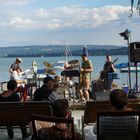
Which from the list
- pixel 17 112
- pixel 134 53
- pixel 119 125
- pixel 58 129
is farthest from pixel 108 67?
pixel 58 129

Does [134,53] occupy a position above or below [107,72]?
above

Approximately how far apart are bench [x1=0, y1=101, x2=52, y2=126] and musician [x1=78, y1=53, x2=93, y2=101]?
23.8 feet

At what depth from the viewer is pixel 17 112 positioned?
7676 mm

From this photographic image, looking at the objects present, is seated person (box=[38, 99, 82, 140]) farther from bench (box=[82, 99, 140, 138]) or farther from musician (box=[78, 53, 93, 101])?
musician (box=[78, 53, 93, 101])

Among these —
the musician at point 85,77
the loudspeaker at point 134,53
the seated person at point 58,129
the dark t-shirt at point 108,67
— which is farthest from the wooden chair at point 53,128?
the dark t-shirt at point 108,67

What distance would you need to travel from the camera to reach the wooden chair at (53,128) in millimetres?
5529

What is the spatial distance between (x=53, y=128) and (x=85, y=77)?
32.0ft

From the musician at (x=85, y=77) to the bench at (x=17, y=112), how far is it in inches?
285

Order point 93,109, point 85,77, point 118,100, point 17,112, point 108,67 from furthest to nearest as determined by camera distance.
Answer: point 108,67
point 85,77
point 17,112
point 93,109
point 118,100

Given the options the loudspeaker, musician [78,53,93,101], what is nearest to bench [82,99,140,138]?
the loudspeaker

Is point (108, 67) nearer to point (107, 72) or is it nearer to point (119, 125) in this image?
point (107, 72)

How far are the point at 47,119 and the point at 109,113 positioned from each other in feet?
2.11

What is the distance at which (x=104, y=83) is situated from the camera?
1605cm

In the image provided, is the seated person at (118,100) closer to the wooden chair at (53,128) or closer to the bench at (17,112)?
the wooden chair at (53,128)
